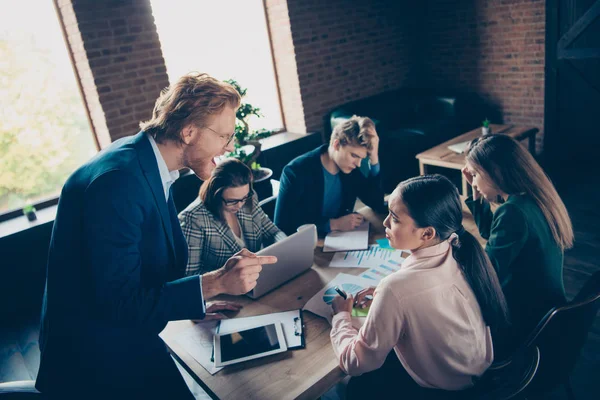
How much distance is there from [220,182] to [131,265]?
1.05 m

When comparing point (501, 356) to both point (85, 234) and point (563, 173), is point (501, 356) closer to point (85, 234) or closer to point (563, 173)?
point (85, 234)

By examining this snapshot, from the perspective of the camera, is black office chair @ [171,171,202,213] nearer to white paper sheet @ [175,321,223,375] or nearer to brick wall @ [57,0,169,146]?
brick wall @ [57,0,169,146]

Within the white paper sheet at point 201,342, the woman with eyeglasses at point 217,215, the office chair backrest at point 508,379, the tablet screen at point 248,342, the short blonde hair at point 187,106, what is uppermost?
the short blonde hair at point 187,106

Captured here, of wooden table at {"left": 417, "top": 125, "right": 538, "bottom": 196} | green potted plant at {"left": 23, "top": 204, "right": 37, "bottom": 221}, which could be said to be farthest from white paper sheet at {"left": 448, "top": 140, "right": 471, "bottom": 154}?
green potted plant at {"left": 23, "top": 204, "right": 37, "bottom": 221}

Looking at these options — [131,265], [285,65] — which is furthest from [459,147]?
[131,265]

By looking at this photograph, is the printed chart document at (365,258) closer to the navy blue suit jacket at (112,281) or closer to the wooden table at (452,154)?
the navy blue suit jacket at (112,281)

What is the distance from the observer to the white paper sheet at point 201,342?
5.02 ft

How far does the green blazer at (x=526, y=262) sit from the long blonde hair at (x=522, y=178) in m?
0.03

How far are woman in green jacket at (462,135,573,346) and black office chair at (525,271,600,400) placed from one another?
0.16m

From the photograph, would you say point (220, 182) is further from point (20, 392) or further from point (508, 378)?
point (508, 378)

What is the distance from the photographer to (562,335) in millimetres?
1522

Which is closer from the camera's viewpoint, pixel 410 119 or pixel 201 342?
pixel 201 342

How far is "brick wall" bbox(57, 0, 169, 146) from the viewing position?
3924mm

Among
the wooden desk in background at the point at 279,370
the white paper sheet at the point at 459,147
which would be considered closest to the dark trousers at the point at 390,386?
the wooden desk in background at the point at 279,370
